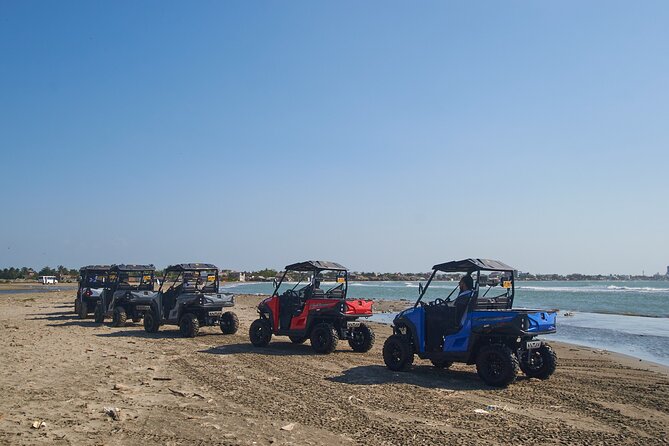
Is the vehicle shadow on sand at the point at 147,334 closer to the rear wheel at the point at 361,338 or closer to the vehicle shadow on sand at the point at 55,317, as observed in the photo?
the rear wheel at the point at 361,338

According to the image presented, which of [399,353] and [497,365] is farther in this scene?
[399,353]

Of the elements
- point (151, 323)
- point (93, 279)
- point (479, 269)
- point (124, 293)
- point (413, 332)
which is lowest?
point (151, 323)

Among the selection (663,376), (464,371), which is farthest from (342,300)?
(663,376)

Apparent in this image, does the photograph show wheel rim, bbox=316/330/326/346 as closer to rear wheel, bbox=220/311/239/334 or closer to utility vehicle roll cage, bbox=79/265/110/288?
rear wheel, bbox=220/311/239/334

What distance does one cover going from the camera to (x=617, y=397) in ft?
29.7

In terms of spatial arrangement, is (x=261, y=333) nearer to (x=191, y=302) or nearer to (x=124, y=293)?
(x=191, y=302)

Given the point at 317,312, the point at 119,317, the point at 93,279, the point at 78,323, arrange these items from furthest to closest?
the point at 93,279 → the point at 78,323 → the point at 119,317 → the point at 317,312

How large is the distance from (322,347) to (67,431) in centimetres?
754

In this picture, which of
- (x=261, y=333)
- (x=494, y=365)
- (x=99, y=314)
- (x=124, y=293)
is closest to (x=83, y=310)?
(x=99, y=314)

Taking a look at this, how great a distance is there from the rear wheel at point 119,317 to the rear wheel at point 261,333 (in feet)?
21.2

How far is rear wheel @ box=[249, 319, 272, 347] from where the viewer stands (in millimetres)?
14703

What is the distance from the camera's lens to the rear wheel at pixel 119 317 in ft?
62.7

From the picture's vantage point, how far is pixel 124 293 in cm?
1978

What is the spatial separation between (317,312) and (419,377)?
3.97 m
